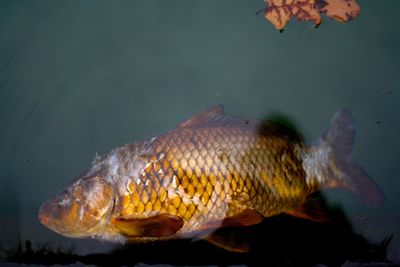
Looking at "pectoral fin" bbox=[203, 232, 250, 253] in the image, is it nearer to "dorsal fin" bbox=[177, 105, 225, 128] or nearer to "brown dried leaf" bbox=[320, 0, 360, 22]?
"dorsal fin" bbox=[177, 105, 225, 128]

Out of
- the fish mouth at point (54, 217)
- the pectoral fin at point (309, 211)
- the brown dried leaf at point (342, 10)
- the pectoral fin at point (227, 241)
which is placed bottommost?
the pectoral fin at point (227, 241)

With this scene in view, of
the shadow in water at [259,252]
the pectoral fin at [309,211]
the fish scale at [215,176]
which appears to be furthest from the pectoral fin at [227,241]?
the pectoral fin at [309,211]

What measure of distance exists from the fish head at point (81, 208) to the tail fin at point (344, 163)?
4.28 feet

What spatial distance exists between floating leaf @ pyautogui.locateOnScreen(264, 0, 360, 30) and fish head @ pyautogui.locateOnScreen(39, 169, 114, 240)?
1.92 meters

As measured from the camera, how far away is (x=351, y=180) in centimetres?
216

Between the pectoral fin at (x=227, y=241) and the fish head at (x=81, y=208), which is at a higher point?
the fish head at (x=81, y=208)

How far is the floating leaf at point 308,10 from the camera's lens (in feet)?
8.89

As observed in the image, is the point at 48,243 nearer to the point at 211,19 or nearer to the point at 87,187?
the point at 87,187

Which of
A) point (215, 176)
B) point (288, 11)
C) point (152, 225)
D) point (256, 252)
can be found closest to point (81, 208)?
point (152, 225)

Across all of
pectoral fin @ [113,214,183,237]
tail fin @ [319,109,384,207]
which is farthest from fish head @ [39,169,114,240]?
A: tail fin @ [319,109,384,207]

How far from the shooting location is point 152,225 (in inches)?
70.4

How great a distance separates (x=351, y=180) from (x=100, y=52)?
214 centimetres

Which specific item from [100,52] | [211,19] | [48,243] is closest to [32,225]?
[48,243]

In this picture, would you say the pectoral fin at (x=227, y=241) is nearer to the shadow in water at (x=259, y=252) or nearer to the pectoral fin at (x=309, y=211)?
the shadow in water at (x=259, y=252)
